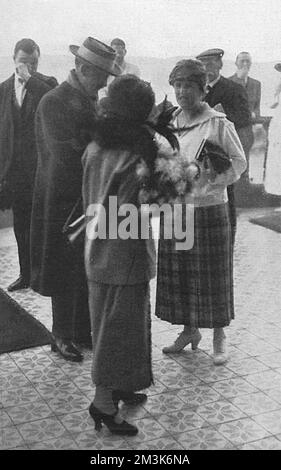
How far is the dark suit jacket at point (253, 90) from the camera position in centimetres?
455

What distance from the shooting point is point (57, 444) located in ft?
6.72

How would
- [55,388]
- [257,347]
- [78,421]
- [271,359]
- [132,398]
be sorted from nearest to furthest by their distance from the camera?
[78,421], [132,398], [55,388], [271,359], [257,347]

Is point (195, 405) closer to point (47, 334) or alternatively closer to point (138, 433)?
point (138, 433)

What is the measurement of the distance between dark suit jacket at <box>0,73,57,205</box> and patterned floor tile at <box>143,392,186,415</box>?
1381mm

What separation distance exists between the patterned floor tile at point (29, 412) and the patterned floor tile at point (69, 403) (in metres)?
0.03

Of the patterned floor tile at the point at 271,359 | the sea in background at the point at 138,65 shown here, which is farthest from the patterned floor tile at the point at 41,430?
the sea in background at the point at 138,65

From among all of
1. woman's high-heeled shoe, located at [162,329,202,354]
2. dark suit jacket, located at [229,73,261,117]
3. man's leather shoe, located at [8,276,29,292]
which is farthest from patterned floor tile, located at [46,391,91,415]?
dark suit jacket, located at [229,73,261,117]

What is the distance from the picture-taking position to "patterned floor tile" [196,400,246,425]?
7.22 ft

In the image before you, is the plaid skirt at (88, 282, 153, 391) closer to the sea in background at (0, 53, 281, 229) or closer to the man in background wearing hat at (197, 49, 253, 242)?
the sea in background at (0, 53, 281, 229)

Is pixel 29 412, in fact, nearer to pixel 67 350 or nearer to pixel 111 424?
pixel 111 424

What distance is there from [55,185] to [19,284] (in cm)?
98

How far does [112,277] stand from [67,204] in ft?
2.19

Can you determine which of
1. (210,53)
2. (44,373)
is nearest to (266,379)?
(44,373)

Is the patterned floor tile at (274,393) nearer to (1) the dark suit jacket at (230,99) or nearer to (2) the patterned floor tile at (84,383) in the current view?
(2) the patterned floor tile at (84,383)
